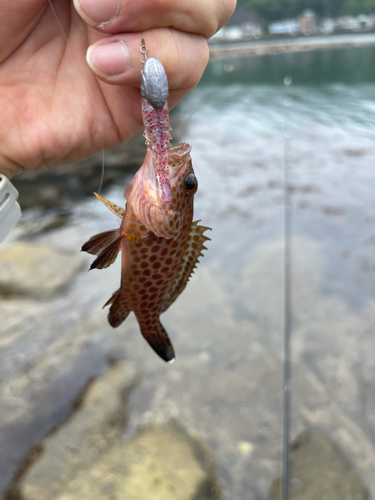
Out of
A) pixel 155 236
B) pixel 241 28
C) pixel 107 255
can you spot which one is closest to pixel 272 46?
pixel 241 28

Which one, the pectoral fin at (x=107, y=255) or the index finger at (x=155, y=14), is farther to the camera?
the pectoral fin at (x=107, y=255)

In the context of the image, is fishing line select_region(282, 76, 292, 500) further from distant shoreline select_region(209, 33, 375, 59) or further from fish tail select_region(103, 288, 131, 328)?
distant shoreline select_region(209, 33, 375, 59)

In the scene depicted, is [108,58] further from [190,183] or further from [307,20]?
[307,20]

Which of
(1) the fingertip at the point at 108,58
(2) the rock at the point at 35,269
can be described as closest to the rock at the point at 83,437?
(2) the rock at the point at 35,269

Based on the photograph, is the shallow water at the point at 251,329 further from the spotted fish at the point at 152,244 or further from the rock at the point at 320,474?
the spotted fish at the point at 152,244

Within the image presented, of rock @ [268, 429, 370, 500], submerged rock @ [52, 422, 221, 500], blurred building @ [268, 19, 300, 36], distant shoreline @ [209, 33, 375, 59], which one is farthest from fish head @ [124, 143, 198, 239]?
distant shoreline @ [209, 33, 375, 59]

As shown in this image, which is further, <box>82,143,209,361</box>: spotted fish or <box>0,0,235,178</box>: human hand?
<box>0,0,235,178</box>: human hand

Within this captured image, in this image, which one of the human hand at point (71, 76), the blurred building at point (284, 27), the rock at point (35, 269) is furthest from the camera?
the blurred building at point (284, 27)
